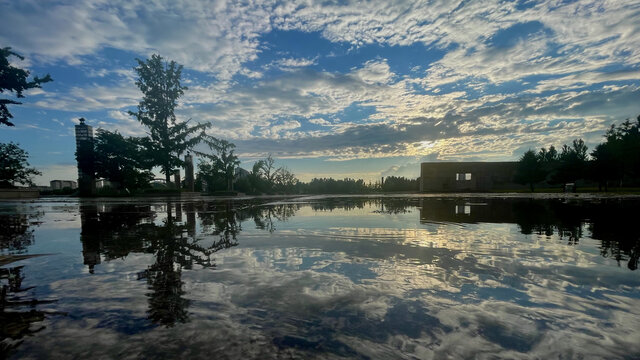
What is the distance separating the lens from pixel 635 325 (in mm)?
2143

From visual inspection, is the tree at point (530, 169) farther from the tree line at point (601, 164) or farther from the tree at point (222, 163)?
the tree at point (222, 163)

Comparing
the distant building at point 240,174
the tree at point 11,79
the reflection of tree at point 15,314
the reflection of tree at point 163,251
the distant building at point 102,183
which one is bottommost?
the reflection of tree at point 163,251

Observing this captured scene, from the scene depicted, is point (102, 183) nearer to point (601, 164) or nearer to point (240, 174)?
point (240, 174)

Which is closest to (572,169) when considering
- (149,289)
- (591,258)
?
(591,258)

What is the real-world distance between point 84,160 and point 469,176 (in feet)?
187

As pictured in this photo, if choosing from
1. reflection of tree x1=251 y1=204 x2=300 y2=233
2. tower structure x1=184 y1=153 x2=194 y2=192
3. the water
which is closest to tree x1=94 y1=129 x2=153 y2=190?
tower structure x1=184 y1=153 x2=194 y2=192

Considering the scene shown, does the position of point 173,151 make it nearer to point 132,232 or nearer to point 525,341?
point 132,232

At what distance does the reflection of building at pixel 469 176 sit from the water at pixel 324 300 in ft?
159

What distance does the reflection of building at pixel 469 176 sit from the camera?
50.0 metres

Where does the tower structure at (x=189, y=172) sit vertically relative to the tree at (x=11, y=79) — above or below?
below

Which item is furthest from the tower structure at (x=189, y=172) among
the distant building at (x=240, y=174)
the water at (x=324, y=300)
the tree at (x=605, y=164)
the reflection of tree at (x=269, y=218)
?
the tree at (x=605, y=164)

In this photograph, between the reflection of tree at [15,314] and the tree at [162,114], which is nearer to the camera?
the reflection of tree at [15,314]

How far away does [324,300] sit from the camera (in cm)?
262

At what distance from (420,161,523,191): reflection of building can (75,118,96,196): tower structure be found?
48.0 metres
